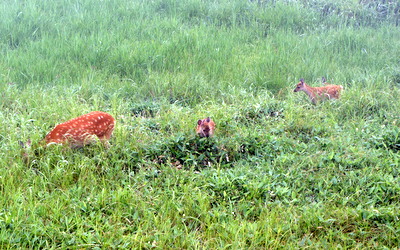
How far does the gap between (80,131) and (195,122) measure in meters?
1.59

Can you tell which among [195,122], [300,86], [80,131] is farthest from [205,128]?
[300,86]

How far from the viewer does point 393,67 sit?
358 inches

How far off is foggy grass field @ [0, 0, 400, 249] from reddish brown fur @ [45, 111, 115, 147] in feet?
0.38

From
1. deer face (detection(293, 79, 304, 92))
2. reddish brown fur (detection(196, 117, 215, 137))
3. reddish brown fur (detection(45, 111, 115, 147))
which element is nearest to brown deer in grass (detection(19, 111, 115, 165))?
reddish brown fur (detection(45, 111, 115, 147))

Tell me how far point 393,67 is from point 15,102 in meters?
6.44

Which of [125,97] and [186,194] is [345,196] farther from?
[125,97]

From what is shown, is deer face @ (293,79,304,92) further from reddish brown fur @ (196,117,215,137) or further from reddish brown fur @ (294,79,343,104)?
reddish brown fur @ (196,117,215,137)

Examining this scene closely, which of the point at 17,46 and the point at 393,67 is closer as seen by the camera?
the point at 393,67

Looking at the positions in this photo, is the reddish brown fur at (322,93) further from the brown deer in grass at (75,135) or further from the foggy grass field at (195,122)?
the brown deer in grass at (75,135)

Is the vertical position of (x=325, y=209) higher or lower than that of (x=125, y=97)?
higher

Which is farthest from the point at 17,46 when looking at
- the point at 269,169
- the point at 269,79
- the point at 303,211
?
the point at 303,211

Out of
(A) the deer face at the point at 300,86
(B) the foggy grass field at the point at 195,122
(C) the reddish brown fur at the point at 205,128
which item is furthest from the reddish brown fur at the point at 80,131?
(A) the deer face at the point at 300,86

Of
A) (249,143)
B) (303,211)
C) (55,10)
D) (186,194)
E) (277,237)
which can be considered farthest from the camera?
(55,10)

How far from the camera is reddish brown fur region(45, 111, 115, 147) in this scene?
18.4 ft
